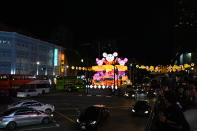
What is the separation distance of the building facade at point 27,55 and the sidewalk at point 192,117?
55.4 m

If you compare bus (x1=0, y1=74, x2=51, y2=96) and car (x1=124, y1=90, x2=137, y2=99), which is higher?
bus (x1=0, y1=74, x2=51, y2=96)

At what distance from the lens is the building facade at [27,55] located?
55719 mm

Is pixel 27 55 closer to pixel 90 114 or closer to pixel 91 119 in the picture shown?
pixel 90 114

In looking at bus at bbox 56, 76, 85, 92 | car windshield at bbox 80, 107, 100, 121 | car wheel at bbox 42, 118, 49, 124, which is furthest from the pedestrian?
bus at bbox 56, 76, 85, 92

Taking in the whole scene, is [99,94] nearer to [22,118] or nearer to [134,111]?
[134,111]

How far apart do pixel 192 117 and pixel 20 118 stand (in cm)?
1608

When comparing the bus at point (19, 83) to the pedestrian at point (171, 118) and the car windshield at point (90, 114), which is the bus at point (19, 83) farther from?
the pedestrian at point (171, 118)

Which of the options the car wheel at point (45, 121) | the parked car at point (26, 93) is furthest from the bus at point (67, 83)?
the car wheel at point (45, 121)

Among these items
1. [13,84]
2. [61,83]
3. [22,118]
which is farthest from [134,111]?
[61,83]

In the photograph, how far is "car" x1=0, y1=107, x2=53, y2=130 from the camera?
55.4 feet

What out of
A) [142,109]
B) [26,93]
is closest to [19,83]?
[26,93]

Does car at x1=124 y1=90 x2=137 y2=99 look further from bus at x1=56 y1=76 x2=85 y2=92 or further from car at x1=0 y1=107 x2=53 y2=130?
car at x1=0 y1=107 x2=53 y2=130

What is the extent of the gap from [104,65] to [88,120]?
42973 mm

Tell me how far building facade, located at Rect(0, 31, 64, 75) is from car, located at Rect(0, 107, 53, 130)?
3925 centimetres
